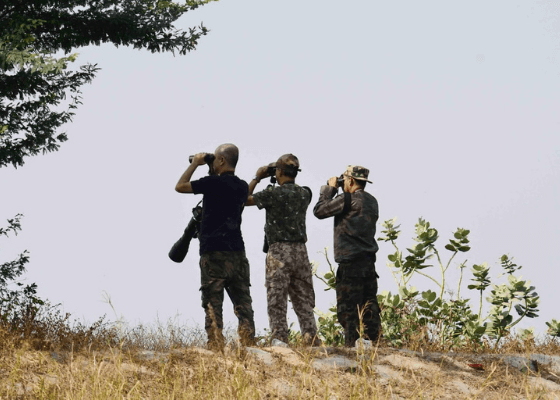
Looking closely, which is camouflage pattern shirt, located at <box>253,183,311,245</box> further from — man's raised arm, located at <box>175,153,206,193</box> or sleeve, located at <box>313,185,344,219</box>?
man's raised arm, located at <box>175,153,206,193</box>

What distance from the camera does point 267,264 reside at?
7.80 meters

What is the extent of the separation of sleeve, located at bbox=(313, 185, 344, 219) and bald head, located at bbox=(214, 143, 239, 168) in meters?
1.25

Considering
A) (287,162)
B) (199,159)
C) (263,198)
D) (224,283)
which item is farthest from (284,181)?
(224,283)

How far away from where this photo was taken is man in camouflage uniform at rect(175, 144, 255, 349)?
7.03 meters

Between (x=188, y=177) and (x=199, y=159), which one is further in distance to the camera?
(x=199, y=159)

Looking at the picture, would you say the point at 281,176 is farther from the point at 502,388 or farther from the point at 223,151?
the point at 502,388

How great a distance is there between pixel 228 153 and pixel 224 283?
4.88ft

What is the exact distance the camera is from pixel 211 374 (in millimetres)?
5305

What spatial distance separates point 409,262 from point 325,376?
506 cm

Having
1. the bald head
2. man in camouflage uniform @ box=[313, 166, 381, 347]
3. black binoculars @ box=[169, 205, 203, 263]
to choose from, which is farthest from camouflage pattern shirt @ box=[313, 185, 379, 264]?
black binoculars @ box=[169, 205, 203, 263]

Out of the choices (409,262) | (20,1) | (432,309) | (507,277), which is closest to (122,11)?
(20,1)

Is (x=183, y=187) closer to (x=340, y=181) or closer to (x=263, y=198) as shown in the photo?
(x=263, y=198)

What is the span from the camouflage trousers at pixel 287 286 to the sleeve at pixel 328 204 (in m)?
0.46

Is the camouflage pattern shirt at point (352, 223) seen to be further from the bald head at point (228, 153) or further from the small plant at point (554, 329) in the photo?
the small plant at point (554, 329)
